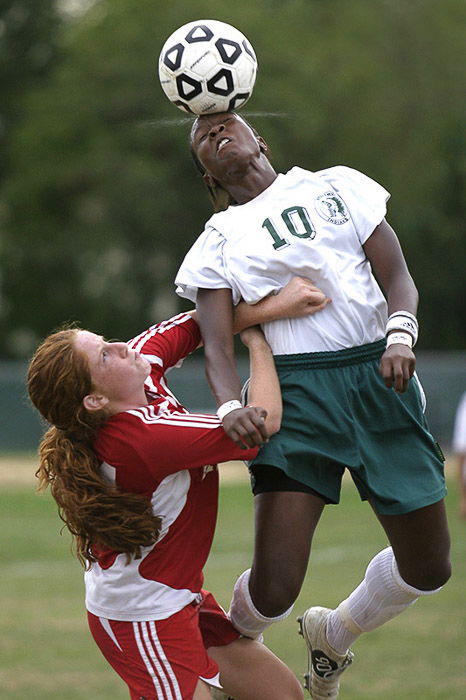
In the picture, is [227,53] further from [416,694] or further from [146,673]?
[416,694]

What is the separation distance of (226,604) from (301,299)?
17.1ft

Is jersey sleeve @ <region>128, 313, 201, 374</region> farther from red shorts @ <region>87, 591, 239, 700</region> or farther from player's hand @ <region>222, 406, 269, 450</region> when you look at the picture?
red shorts @ <region>87, 591, 239, 700</region>

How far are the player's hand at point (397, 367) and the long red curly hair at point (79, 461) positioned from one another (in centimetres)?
89

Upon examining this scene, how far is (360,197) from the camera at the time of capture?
14.5 feet

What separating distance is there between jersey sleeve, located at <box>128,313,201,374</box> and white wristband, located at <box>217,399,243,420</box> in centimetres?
46

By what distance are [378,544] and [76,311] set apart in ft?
70.8

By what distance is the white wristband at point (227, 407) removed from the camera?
160 inches

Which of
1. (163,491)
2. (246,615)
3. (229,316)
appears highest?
(229,316)

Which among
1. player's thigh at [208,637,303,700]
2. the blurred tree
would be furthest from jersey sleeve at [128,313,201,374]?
the blurred tree

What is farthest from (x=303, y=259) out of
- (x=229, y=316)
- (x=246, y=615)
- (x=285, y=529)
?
(x=246, y=615)

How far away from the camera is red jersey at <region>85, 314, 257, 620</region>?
4.06m

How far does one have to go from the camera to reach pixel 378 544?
12.2 meters

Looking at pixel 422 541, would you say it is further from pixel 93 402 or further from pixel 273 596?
pixel 93 402

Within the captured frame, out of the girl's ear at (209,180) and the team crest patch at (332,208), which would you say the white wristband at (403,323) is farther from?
the girl's ear at (209,180)
